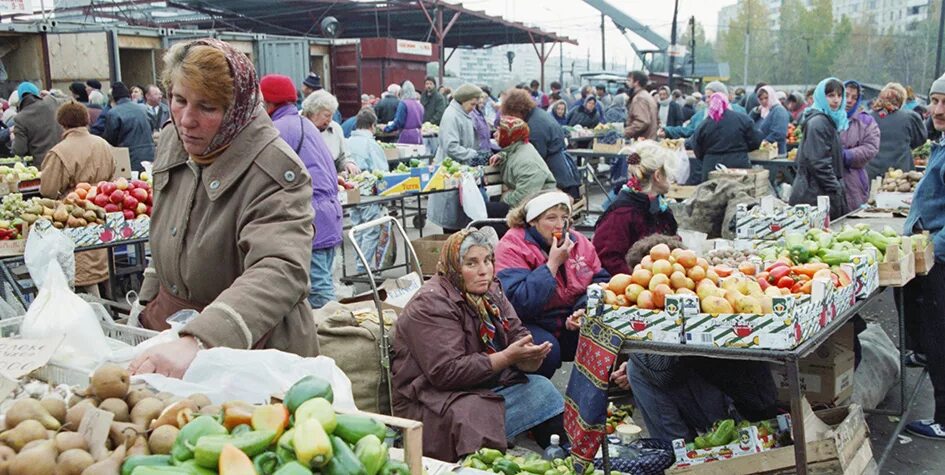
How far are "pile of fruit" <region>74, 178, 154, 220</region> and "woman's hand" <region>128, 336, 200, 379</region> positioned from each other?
435cm

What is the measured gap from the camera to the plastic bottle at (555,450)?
14.0 ft

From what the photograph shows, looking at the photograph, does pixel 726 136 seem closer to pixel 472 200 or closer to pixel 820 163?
pixel 820 163

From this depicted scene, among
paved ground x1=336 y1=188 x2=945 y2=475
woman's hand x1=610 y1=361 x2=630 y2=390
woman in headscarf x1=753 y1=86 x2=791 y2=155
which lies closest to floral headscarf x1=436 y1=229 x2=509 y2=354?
paved ground x1=336 y1=188 x2=945 y2=475

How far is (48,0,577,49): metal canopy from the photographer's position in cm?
2441

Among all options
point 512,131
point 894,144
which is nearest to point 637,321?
point 512,131

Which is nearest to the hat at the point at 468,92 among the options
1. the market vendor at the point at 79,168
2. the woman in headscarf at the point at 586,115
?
the market vendor at the point at 79,168

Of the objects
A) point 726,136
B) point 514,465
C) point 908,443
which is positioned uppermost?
point 726,136

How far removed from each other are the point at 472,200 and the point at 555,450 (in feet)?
12.9

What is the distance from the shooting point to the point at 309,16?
26.8 m

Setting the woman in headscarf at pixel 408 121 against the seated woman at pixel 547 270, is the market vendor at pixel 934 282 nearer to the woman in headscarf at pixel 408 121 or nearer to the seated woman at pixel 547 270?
the seated woman at pixel 547 270

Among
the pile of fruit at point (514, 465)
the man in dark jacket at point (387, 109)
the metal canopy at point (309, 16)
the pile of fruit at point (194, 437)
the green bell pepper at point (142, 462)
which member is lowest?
the pile of fruit at point (514, 465)

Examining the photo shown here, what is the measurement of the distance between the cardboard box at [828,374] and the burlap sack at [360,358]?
2.10 meters

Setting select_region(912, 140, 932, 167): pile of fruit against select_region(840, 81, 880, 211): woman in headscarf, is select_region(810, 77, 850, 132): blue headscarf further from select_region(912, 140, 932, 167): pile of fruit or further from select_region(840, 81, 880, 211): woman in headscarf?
select_region(912, 140, 932, 167): pile of fruit

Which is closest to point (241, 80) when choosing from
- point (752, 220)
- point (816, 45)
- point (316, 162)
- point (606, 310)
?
point (606, 310)
